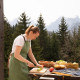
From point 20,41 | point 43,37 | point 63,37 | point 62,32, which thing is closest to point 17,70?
point 20,41

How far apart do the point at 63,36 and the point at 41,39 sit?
6.09 m

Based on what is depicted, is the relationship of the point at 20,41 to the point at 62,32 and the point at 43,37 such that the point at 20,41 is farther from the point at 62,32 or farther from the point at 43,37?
the point at 62,32

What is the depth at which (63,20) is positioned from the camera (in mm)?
46969

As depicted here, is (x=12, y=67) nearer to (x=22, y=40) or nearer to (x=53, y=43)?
(x=22, y=40)

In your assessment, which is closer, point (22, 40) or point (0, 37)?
point (0, 37)

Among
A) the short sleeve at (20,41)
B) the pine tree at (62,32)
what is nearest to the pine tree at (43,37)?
the pine tree at (62,32)

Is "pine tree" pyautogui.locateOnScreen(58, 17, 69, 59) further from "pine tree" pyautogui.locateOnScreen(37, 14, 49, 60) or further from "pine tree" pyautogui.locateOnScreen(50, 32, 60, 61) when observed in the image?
"pine tree" pyautogui.locateOnScreen(37, 14, 49, 60)

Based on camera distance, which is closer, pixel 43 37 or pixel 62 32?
pixel 43 37

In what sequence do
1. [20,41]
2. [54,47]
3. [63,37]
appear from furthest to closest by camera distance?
[63,37], [54,47], [20,41]

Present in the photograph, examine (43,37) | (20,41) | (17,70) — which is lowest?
(17,70)

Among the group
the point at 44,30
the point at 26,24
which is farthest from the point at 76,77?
the point at 44,30

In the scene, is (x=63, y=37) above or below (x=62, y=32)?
below

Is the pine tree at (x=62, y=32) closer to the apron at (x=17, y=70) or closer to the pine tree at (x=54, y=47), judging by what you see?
the pine tree at (x=54, y=47)

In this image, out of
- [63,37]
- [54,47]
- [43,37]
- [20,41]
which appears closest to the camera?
[20,41]
